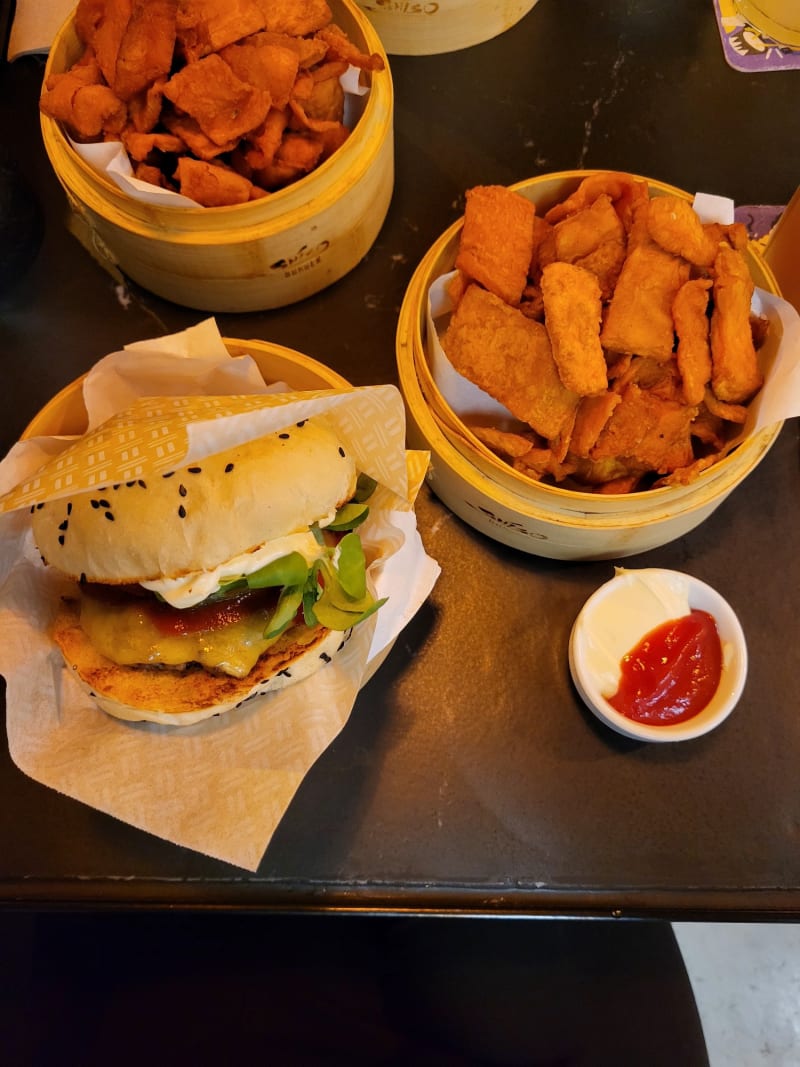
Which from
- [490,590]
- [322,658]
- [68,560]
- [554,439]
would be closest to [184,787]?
[322,658]

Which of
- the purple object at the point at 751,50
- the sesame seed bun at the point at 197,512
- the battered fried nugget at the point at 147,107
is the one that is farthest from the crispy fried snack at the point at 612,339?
the purple object at the point at 751,50

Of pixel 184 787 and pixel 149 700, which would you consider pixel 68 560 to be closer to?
pixel 149 700

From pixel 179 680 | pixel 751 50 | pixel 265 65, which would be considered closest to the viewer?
pixel 179 680

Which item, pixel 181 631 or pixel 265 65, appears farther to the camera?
pixel 265 65

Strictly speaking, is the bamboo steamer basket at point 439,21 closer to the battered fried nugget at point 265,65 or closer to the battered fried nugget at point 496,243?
the battered fried nugget at point 265,65

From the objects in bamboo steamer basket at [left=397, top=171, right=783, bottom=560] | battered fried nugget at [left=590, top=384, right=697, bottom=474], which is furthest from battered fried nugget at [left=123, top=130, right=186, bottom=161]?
battered fried nugget at [left=590, top=384, right=697, bottom=474]

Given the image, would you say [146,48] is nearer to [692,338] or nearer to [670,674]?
[692,338]

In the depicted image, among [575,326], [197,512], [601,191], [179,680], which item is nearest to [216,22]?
[601,191]
